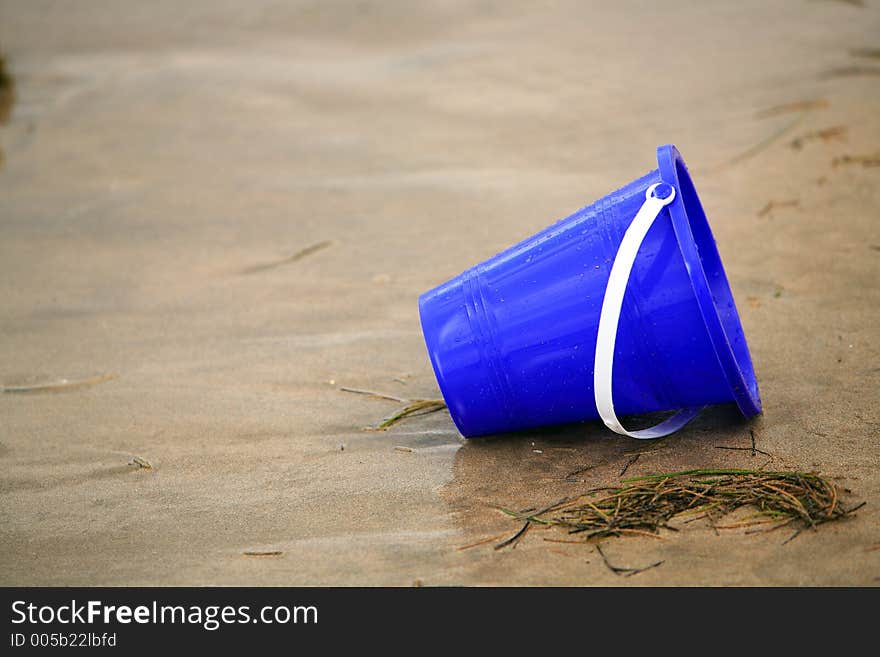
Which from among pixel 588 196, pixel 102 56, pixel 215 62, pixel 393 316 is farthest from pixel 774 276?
pixel 102 56

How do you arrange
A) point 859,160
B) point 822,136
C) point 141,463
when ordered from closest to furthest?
point 141,463
point 859,160
point 822,136

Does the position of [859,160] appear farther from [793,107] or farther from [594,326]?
[594,326]

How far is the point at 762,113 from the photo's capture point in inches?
188

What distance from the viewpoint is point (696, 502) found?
2154mm

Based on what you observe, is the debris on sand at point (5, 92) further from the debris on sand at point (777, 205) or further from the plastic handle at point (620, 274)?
the plastic handle at point (620, 274)

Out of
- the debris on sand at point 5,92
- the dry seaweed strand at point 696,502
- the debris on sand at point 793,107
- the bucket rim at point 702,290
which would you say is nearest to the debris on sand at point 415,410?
the dry seaweed strand at point 696,502

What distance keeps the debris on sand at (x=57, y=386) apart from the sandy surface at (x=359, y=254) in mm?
30

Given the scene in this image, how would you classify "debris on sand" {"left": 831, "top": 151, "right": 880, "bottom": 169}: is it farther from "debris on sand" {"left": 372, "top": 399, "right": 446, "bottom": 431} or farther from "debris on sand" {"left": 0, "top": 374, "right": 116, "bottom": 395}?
"debris on sand" {"left": 0, "top": 374, "right": 116, "bottom": 395}

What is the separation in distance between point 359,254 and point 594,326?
1.82m

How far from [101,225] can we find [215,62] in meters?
1.83

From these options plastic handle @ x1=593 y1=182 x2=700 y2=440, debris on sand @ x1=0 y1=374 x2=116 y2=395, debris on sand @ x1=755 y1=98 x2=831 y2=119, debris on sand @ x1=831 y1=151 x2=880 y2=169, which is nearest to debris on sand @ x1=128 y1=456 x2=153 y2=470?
debris on sand @ x1=0 y1=374 x2=116 y2=395

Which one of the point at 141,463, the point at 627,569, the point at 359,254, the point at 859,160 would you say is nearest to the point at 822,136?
the point at 859,160

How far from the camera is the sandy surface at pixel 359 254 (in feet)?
7.18
